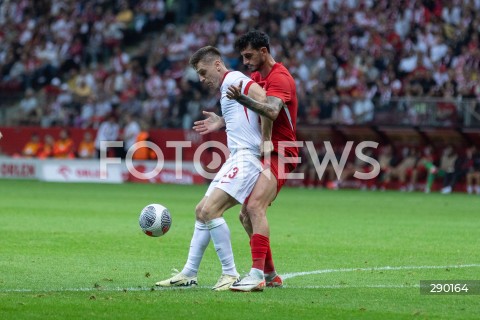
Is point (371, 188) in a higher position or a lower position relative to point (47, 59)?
→ lower

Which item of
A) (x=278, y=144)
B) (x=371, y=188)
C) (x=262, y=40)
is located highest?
(x=262, y=40)

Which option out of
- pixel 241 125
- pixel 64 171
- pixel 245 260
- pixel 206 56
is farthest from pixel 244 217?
pixel 64 171

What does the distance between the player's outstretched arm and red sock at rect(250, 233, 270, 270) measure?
1.13 meters

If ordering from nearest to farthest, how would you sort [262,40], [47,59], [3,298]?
1. [3,298]
2. [262,40]
3. [47,59]

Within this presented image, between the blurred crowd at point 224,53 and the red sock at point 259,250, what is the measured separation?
20.0 m

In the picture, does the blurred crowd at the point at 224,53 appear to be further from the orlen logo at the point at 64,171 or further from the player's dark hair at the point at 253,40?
the player's dark hair at the point at 253,40

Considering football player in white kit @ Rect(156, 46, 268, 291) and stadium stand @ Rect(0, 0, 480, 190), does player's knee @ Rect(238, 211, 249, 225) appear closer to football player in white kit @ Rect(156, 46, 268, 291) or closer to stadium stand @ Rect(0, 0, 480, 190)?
football player in white kit @ Rect(156, 46, 268, 291)

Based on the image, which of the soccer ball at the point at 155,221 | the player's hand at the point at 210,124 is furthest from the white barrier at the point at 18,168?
the player's hand at the point at 210,124

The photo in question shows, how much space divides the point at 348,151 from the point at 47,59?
46.5 ft

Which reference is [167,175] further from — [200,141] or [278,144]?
[278,144]

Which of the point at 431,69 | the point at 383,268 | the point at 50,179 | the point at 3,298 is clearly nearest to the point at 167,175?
the point at 50,179

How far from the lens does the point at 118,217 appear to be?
1911 cm

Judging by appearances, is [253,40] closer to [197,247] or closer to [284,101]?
[284,101]

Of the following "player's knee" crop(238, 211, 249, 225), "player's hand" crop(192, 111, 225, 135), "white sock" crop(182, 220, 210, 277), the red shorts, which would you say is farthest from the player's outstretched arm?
"white sock" crop(182, 220, 210, 277)
